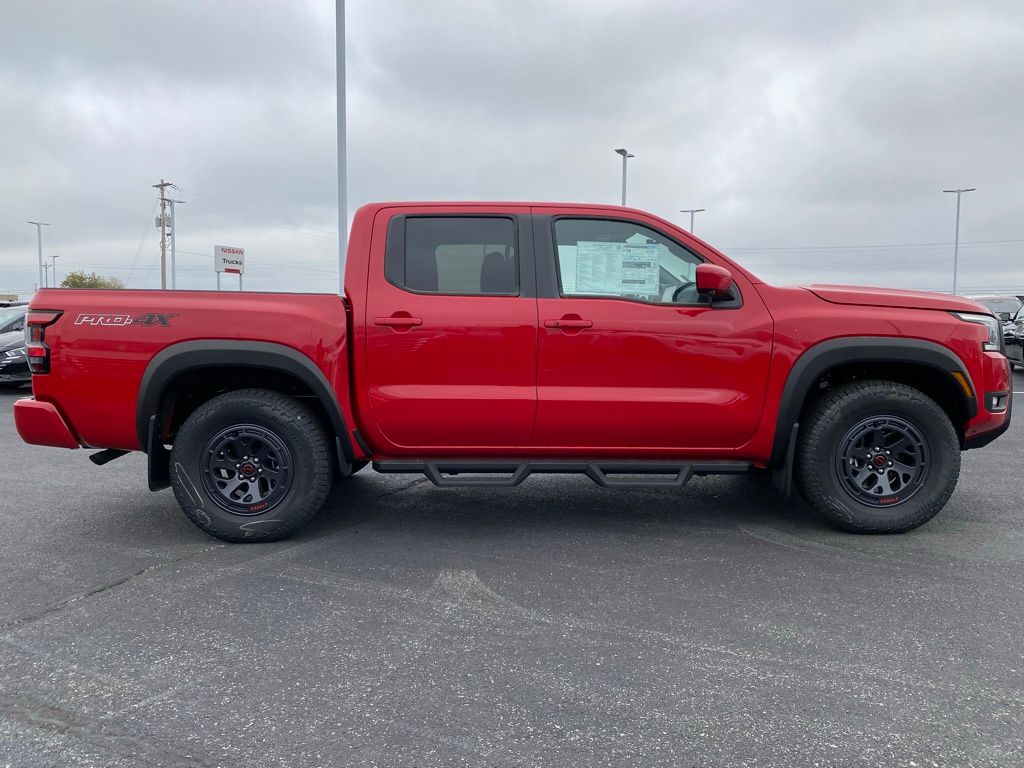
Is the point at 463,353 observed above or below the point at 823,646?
above

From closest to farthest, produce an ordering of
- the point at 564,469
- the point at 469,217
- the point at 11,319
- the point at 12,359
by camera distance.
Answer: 1. the point at 564,469
2. the point at 469,217
3. the point at 12,359
4. the point at 11,319

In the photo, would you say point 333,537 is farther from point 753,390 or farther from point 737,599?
point 753,390

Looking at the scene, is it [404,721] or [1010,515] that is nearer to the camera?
[404,721]

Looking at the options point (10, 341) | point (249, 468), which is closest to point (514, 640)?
point (249, 468)

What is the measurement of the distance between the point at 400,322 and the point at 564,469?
47.8 inches

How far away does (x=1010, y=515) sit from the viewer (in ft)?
15.5

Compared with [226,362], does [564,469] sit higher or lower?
lower

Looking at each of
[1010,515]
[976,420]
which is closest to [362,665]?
[976,420]

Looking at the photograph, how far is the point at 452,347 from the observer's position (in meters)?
4.10

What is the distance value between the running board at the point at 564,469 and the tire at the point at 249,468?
427 mm

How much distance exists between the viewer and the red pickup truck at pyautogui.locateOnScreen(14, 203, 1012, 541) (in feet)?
13.4

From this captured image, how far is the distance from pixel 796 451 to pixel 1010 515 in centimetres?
161

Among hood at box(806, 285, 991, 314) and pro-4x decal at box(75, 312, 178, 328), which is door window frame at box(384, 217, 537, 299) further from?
hood at box(806, 285, 991, 314)

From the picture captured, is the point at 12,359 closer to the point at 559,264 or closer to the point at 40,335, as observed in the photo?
the point at 40,335
